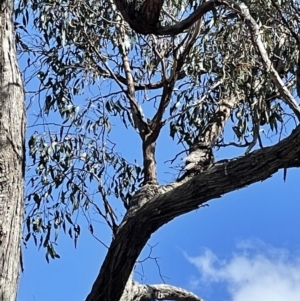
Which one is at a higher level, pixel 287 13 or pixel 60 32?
pixel 60 32

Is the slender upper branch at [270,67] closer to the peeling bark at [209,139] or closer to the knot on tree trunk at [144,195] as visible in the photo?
the peeling bark at [209,139]

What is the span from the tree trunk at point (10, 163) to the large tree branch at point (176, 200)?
1205 mm

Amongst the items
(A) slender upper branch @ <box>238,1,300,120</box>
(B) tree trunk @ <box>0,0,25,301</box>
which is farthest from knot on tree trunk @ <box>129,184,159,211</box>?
(B) tree trunk @ <box>0,0,25,301</box>

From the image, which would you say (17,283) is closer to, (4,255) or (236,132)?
(4,255)

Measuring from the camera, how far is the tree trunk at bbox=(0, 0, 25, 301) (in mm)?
2691

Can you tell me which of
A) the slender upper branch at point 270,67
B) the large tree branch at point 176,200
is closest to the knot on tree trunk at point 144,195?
the large tree branch at point 176,200

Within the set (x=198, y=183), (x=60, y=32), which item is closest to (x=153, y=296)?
(x=198, y=183)

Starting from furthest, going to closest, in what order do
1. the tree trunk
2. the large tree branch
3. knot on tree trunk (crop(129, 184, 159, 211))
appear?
knot on tree trunk (crop(129, 184, 159, 211))
the large tree branch
the tree trunk

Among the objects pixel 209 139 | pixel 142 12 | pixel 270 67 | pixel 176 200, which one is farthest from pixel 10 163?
pixel 209 139

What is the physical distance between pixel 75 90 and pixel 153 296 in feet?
6.20

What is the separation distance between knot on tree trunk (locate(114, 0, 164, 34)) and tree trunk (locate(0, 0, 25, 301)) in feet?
3.58

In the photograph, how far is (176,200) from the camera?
156 inches

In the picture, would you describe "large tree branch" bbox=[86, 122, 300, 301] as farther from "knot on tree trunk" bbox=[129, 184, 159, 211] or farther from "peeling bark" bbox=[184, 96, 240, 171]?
"peeling bark" bbox=[184, 96, 240, 171]

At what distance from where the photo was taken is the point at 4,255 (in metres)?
2.68
